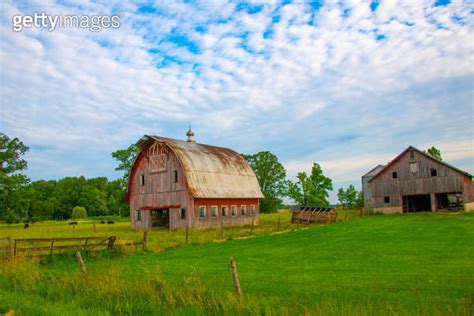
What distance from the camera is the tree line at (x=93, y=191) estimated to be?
5681cm

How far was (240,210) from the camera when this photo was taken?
1683 inches

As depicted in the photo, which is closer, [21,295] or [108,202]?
[21,295]

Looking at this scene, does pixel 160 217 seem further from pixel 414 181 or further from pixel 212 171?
pixel 414 181

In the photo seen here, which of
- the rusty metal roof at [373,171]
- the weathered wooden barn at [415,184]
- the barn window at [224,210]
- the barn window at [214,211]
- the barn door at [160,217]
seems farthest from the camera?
the rusty metal roof at [373,171]

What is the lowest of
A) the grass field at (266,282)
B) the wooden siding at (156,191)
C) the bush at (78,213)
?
the grass field at (266,282)

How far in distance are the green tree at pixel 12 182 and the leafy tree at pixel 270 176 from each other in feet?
133

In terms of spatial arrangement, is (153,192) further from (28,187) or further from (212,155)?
(28,187)

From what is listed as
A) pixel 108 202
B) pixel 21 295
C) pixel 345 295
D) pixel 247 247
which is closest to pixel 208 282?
pixel 345 295

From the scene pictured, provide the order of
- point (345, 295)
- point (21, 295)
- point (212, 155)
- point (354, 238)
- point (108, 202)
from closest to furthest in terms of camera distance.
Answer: point (345, 295)
point (21, 295)
point (354, 238)
point (212, 155)
point (108, 202)

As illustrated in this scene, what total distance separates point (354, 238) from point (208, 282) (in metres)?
14.3

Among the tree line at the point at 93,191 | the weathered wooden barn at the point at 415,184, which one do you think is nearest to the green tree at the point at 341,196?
the tree line at the point at 93,191

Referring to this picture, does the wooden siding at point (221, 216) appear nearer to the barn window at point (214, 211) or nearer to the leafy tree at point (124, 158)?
the barn window at point (214, 211)

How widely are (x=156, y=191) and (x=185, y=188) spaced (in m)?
4.04

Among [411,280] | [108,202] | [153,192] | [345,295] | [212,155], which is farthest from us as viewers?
[108,202]
